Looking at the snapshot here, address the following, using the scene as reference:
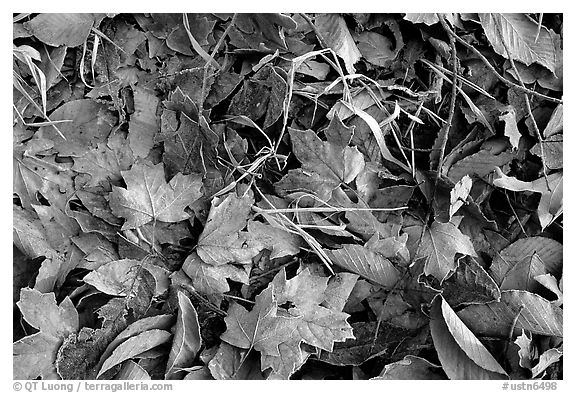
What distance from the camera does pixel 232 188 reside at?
757mm

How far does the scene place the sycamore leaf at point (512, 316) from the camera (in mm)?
741

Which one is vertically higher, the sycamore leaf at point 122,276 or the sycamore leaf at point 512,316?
the sycamore leaf at point 122,276

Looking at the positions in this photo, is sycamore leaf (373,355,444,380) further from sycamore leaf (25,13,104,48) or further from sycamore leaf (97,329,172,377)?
sycamore leaf (25,13,104,48)

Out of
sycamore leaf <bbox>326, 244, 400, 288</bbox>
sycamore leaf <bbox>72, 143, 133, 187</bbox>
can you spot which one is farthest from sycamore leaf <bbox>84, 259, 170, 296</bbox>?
sycamore leaf <bbox>326, 244, 400, 288</bbox>

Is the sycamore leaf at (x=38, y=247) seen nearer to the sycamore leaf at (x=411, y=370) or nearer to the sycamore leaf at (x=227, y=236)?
the sycamore leaf at (x=227, y=236)

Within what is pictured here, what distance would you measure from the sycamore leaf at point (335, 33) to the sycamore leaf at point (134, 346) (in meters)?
0.39

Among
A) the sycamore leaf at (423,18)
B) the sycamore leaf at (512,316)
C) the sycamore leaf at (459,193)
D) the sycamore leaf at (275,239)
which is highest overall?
the sycamore leaf at (423,18)

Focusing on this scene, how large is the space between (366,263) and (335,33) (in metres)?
0.29

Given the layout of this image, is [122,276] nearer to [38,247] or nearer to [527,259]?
[38,247]

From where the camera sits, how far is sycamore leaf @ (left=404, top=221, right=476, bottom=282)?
2.46ft

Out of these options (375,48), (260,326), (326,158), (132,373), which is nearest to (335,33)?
(375,48)

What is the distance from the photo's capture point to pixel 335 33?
768mm

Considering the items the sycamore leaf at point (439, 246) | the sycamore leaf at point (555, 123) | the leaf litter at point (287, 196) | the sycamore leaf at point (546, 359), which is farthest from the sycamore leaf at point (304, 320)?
the sycamore leaf at point (555, 123)
